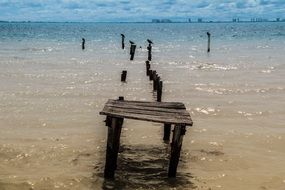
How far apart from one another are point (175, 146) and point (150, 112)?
0.95 metres

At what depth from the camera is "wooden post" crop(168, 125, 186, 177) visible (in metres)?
8.99

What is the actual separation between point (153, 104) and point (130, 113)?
150 centimetres

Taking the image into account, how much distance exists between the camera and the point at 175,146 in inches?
362

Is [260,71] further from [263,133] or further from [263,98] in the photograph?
[263,133]

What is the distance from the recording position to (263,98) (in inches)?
758

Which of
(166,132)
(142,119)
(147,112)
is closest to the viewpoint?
(142,119)

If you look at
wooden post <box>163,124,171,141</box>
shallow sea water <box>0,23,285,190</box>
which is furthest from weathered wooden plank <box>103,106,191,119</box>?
wooden post <box>163,124,171,141</box>

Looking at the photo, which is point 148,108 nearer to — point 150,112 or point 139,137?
point 150,112

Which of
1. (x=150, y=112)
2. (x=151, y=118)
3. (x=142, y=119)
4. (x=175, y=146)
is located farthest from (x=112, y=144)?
(x=175, y=146)

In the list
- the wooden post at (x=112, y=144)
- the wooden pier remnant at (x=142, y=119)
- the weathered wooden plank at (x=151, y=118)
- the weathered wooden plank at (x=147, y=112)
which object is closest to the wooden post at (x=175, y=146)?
the wooden pier remnant at (x=142, y=119)

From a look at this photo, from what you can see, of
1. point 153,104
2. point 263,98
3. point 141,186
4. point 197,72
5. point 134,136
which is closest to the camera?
point 141,186

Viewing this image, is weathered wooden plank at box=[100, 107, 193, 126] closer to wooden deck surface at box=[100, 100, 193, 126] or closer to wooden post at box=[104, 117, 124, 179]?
wooden deck surface at box=[100, 100, 193, 126]

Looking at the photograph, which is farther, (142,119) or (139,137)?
(139,137)

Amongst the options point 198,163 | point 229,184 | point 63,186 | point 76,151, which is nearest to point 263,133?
point 198,163
